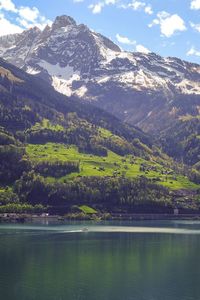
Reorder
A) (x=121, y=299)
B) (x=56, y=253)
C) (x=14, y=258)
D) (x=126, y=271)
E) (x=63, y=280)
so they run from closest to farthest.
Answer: (x=121, y=299)
(x=63, y=280)
(x=126, y=271)
(x=14, y=258)
(x=56, y=253)

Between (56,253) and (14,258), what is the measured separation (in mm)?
17472

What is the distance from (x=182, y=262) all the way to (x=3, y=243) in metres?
70.0

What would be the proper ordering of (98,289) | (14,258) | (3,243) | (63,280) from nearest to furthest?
(98,289), (63,280), (14,258), (3,243)

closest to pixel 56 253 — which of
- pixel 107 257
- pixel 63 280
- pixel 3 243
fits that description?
pixel 107 257

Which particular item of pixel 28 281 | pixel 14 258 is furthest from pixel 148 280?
pixel 14 258

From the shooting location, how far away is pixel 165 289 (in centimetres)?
12181

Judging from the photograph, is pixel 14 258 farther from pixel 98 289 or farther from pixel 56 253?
pixel 98 289

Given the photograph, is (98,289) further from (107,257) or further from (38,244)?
(38,244)

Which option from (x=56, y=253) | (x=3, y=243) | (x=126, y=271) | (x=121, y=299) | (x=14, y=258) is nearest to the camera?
(x=121, y=299)

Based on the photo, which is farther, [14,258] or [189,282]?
[14,258]

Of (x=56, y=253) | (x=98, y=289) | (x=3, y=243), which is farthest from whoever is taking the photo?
(x=3, y=243)

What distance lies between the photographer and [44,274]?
442ft

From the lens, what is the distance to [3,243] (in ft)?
643

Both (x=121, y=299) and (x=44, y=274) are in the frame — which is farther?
(x=44, y=274)
